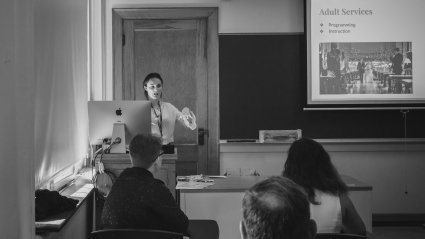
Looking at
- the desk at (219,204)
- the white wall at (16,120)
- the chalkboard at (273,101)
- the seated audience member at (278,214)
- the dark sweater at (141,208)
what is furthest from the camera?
the chalkboard at (273,101)

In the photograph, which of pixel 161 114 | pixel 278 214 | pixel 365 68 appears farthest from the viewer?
pixel 365 68

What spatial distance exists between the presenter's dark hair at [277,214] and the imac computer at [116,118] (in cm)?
282

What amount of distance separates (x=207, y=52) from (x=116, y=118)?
202 cm

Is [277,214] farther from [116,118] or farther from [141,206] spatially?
[116,118]

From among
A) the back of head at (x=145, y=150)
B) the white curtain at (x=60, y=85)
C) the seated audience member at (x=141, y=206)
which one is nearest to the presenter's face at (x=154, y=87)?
the white curtain at (x=60, y=85)

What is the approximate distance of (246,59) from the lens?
5.71 meters

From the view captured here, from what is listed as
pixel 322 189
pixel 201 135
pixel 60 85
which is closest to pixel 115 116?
pixel 60 85

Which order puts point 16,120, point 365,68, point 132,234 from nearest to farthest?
point 16,120 < point 132,234 < point 365,68

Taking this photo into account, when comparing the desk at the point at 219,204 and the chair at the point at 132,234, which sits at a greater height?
the chair at the point at 132,234

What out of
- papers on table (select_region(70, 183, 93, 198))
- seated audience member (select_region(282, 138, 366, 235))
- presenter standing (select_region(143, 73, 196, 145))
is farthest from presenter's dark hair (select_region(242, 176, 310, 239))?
presenter standing (select_region(143, 73, 196, 145))

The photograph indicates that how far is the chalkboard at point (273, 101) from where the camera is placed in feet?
18.7

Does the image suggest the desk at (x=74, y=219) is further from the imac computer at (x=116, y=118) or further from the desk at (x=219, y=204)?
the desk at (x=219, y=204)

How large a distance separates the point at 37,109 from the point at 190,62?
111 inches

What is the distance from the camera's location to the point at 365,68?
567cm
